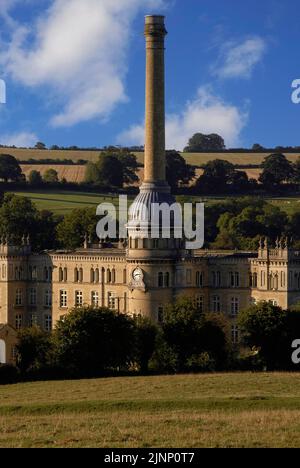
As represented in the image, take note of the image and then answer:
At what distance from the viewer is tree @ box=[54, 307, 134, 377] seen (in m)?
A: 84.6

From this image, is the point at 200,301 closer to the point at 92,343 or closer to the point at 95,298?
the point at 95,298

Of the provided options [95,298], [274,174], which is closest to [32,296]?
[95,298]

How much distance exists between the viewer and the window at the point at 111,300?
99188 millimetres

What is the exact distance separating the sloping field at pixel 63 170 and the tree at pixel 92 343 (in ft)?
256

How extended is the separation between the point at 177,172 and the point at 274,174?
12444 millimetres

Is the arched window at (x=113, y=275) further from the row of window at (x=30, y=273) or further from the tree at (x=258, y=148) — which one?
the tree at (x=258, y=148)

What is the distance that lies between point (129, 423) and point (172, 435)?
4.43 metres

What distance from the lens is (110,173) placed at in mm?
160750

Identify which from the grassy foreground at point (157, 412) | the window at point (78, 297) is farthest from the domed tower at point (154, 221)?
the grassy foreground at point (157, 412)

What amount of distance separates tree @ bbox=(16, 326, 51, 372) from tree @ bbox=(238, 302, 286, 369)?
416 inches

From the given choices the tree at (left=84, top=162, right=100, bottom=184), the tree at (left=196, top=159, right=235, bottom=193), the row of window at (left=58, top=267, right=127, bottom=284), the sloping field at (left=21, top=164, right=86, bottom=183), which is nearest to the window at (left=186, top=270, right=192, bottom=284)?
the row of window at (left=58, top=267, right=127, bottom=284)

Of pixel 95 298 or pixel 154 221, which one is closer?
pixel 154 221

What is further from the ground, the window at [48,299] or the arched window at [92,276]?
the arched window at [92,276]

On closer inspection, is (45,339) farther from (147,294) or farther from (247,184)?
(247,184)
